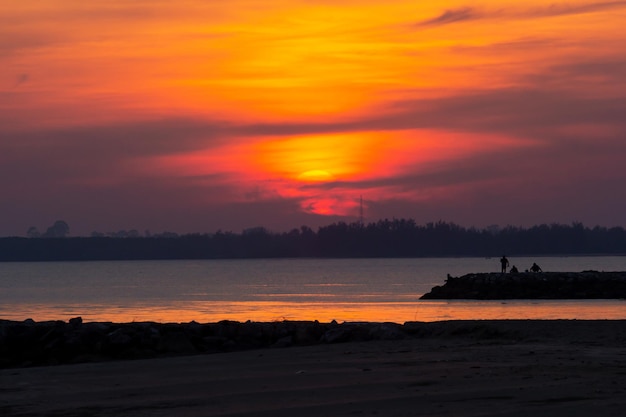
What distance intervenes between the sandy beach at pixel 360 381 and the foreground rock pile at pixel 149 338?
3.97 ft

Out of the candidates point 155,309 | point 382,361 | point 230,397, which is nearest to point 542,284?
point 155,309

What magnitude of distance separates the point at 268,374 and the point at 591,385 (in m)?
4.90

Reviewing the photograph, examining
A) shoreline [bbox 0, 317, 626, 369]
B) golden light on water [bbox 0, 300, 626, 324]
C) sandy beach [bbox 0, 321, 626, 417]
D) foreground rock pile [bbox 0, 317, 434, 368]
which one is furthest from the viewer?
golden light on water [bbox 0, 300, 626, 324]

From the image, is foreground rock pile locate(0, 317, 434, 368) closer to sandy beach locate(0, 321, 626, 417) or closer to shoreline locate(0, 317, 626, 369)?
shoreline locate(0, 317, 626, 369)

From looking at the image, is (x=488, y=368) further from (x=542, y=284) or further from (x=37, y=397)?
(x=542, y=284)

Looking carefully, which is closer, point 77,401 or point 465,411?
point 465,411

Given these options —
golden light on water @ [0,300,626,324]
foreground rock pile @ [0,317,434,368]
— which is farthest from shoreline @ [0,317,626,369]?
golden light on water @ [0,300,626,324]

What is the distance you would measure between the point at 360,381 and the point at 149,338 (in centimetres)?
862

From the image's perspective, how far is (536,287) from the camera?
63688 millimetres

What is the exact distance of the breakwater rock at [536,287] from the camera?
198 ft

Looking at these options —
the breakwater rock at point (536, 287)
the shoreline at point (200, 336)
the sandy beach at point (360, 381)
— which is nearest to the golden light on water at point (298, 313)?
the breakwater rock at point (536, 287)

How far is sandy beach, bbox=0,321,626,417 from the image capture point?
11852 millimetres

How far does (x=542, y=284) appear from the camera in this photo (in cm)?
6400

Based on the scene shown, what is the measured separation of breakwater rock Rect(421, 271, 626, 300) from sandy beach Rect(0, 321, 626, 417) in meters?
41.0
